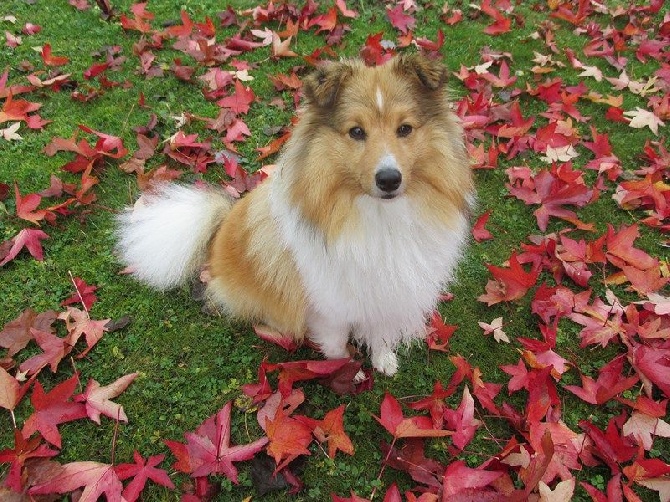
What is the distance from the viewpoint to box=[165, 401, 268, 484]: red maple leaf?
A: 2.53 meters

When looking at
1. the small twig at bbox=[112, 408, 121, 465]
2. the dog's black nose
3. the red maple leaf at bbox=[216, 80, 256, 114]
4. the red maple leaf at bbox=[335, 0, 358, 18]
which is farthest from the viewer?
the red maple leaf at bbox=[335, 0, 358, 18]

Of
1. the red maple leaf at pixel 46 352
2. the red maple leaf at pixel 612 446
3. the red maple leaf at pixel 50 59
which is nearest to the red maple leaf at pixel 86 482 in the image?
the red maple leaf at pixel 46 352

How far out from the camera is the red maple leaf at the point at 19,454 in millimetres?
2355

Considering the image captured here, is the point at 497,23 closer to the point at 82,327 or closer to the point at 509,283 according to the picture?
the point at 509,283

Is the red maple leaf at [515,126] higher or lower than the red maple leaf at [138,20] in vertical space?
lower

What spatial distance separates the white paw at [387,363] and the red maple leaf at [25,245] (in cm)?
262

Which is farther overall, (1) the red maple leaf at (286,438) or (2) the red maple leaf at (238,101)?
(2) the red maple leaf at (238,101)

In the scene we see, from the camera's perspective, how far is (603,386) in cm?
288

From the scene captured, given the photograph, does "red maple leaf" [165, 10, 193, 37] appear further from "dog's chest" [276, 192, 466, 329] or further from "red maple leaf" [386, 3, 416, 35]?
"dog's chest" [276, 192, 466, 329]

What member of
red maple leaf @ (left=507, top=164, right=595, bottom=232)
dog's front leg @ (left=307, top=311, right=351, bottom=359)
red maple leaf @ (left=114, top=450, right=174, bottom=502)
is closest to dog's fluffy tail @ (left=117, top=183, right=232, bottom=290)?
dog's front leg @ (left=307, top=311, right=351, bottom=359)

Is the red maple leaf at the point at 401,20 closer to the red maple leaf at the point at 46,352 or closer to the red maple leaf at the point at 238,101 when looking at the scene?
the red maple leaf at the point at 238,101

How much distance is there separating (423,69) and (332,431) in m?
1.98

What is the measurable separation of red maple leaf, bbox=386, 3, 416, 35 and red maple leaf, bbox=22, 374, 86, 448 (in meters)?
5.10

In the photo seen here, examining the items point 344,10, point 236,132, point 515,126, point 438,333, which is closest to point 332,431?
point 438,333
